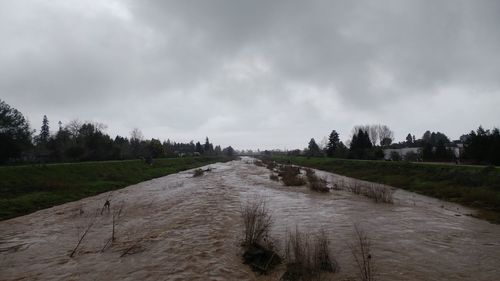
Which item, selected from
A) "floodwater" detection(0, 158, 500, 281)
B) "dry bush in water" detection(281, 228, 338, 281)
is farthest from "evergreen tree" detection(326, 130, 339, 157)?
"dry bush in water" detection(281, 228, 338, 281)

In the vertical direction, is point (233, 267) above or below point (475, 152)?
below

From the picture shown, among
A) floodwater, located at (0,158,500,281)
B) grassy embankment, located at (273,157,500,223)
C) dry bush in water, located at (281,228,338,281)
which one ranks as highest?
grassy embankment, located at (273,157,500,223)

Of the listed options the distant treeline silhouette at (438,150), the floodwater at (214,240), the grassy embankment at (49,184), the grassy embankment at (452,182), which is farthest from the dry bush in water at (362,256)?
the distant treeline silhouette at (438,150)

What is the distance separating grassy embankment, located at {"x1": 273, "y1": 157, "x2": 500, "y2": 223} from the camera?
1886 cm

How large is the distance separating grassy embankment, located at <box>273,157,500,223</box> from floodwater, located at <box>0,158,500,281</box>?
1680mm

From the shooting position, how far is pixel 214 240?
11.4 metres

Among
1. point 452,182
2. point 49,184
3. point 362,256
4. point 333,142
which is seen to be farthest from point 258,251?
point 333,142

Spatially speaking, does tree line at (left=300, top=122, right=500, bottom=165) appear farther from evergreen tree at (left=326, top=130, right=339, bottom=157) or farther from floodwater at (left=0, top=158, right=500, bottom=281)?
floodwater at (left=0, top=158, right=500, bottom=281)

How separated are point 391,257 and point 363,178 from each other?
30.3m

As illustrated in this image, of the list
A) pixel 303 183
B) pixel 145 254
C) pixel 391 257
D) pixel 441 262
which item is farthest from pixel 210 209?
pixel 303 183

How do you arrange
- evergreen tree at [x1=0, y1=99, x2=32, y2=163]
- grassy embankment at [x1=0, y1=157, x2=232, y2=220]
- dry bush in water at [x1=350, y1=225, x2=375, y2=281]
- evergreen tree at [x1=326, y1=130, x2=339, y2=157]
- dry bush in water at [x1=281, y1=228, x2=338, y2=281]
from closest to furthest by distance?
dry bush in water at [x1=281, y1=228, x2=338, y2=281], dry bush in water at [x1=350, y1=225, x2=375, y2=281], grassy embankment at [x1=0, y1=157, x2=232, y2=220], evergreen tree at [x1=0, y1=99, x2=32, y2=163], evergreen tree at [x1=326, y1=130, x2=339, y2=157]

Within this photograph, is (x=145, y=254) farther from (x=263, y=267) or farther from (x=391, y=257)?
(x=391, y=257)

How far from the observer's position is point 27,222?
15266 mm

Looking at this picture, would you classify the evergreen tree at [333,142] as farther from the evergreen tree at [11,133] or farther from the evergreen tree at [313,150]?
the evergreen tree at [11,133]
